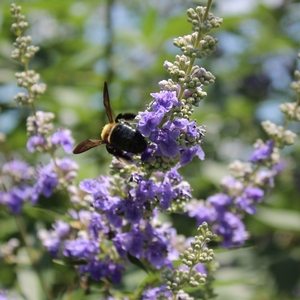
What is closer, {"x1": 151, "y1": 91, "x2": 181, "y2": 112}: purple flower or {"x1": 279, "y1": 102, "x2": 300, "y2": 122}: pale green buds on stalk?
{"x1": 151, "y1": 91, "x2": 181, "y2": 112}: purple flower

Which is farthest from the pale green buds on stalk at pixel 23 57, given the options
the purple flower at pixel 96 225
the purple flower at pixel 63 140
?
the purple flower at pixel 96 225

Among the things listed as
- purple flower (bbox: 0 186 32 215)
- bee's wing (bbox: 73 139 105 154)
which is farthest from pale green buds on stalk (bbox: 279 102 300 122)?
purple flower (bbox: 0 186 32 215)

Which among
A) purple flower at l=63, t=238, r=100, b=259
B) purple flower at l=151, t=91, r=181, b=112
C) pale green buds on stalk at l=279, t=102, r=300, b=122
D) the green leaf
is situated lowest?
purple flower at l=63, t=238, r=100, b=259

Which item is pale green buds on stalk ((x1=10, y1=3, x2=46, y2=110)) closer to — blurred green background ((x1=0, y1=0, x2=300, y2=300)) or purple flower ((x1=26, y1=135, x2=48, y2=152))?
purple flower ((x1=26, y1=135, x2=48, y2=152))

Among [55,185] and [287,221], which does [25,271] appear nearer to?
[55,185]

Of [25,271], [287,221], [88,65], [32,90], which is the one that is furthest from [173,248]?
[88,65]

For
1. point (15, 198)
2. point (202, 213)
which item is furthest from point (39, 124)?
point (202, 213)

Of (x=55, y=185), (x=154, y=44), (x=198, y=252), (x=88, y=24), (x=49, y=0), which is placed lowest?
(x=198, y=252)
